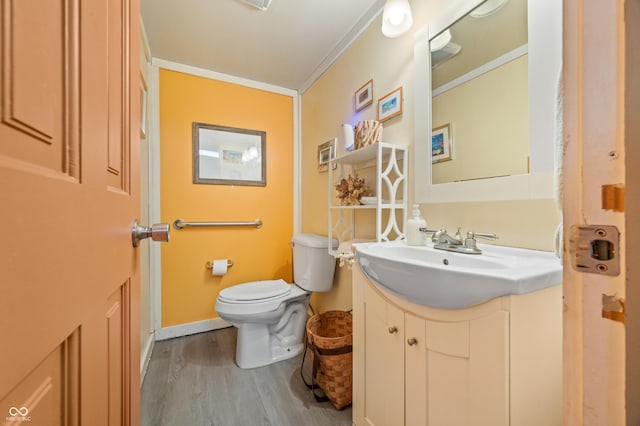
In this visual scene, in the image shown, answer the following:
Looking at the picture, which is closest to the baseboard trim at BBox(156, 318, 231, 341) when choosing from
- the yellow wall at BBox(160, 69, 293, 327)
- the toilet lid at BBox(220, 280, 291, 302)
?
the yellow wall at BBox(160, 69, 293, 327)

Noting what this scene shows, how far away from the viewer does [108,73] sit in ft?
1.40

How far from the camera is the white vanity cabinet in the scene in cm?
54

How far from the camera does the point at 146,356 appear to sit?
5.13ft

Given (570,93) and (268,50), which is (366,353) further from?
(268,50)

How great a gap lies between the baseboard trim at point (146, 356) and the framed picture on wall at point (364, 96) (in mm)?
2013

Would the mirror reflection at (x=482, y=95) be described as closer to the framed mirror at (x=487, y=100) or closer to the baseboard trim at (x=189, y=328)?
the framed mirror at (x=487, y=100)

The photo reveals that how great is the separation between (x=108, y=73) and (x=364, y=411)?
124 centimetres

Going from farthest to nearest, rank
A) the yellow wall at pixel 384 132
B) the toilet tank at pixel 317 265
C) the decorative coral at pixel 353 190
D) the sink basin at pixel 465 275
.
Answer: the toilet tank at pixel 317 265, the decorative coral at pixel 353 190, the yellow wall at pixel 384 132, the sink basin at pixel 465 275

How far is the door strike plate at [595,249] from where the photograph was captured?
0.94 ft

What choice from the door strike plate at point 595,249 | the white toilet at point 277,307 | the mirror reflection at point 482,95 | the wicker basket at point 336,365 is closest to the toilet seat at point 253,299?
the white toilet at point 277,307

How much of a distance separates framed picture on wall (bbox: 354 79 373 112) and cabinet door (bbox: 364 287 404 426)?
1.08 meters

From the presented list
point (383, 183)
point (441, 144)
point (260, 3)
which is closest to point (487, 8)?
point (441, 144)

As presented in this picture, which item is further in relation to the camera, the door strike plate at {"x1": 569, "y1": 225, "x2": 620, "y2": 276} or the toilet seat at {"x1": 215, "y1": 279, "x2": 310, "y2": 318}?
the toilet seat at {"x1": 215, "y1": 279, "x2": 310, "y2": 318}

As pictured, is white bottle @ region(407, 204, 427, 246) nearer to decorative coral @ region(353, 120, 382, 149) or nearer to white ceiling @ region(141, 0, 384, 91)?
decorative coral @ region(353, 120, 382, 149)
